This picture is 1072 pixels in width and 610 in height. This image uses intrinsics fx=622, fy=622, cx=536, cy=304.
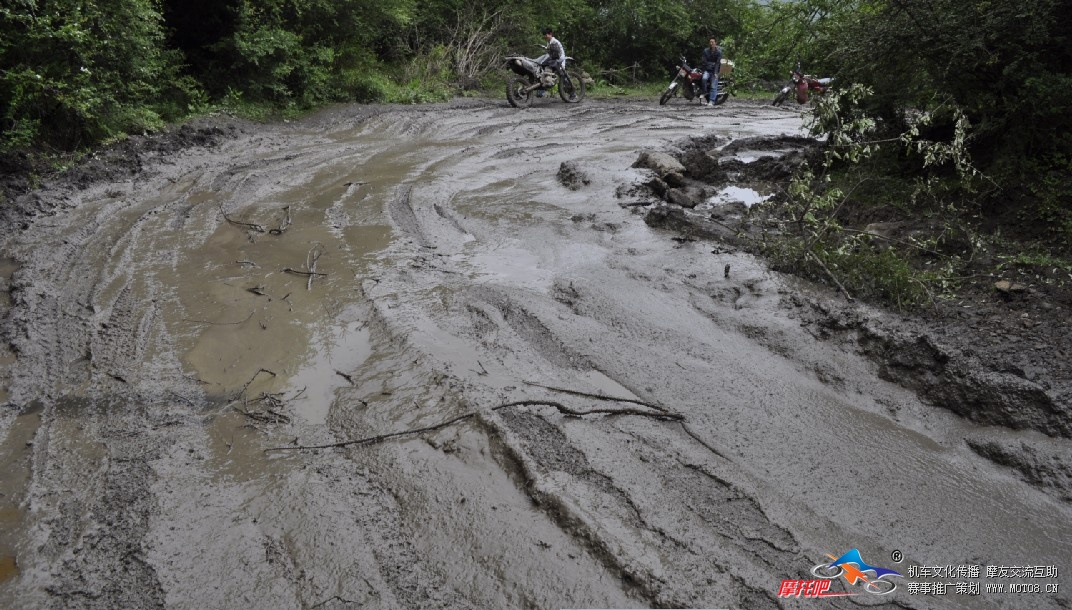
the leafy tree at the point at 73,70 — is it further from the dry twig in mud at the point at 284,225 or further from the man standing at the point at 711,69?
the man standing at the point at 711,69

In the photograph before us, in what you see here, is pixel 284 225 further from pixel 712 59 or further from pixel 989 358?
pixel 712 59

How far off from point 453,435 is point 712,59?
15.6 m

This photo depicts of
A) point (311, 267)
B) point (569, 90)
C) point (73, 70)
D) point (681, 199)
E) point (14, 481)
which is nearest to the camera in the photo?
point (14, 481)

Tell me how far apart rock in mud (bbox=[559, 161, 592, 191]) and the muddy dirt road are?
1.91 meters

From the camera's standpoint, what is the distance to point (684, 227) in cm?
583

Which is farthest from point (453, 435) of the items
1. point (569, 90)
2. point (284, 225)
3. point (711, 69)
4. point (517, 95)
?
point (711, 69)

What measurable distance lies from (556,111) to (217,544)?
42.7ft

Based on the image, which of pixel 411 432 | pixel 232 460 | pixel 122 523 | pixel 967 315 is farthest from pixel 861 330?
pixel 122 523

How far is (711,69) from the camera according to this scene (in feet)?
53.0

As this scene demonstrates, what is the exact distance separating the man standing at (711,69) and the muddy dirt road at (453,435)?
39.9 feet

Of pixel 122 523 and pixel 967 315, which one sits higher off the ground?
pixel 967 315

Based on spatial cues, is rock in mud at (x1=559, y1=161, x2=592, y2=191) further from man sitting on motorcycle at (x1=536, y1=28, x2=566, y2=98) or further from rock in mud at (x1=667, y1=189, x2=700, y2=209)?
man sitting on motorcycle at (x1=536, y1=28, x2=566, y2=98)

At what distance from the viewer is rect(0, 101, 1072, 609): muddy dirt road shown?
90.4 inches

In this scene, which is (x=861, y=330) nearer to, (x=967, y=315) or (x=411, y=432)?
(x=967, y=315)
